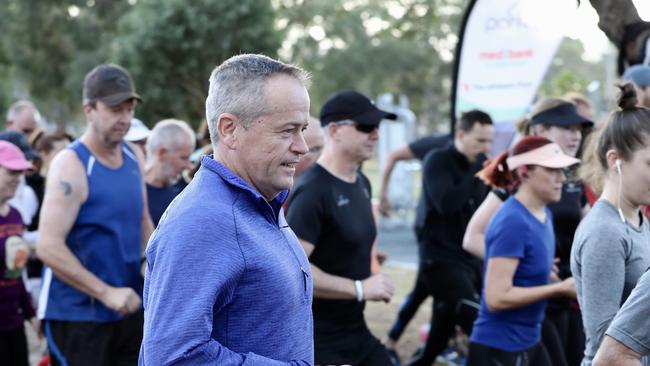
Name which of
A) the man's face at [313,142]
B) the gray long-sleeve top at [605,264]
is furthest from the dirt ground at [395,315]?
the gray long-sleeve top at [605,264]

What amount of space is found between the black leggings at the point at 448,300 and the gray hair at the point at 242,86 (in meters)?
4.04

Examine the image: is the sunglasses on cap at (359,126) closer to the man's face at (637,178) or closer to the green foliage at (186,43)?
the man's face at (637,178)

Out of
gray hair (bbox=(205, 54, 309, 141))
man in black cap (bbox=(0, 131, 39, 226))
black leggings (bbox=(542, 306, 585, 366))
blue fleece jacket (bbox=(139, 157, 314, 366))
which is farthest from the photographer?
man in black cap (bbox=(0, 131, 39, 226))

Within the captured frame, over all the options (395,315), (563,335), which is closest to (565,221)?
(563,335)

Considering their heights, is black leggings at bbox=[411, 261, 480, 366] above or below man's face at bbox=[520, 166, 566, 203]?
below

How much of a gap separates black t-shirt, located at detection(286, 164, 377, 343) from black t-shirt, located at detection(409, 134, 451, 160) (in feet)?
10.5

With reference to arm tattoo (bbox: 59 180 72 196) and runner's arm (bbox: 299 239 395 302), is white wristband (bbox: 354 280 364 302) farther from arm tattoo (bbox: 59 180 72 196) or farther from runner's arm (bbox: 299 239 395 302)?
arm tattoo (bbox: 59 180 72 196)

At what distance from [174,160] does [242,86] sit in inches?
139

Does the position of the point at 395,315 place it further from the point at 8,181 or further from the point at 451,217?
the point at 8,181

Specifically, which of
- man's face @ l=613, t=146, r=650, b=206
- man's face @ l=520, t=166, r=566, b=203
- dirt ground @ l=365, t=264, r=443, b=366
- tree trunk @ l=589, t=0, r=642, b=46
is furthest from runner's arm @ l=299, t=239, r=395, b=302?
dirt ground @ l=365, t=264, r=443, b=366

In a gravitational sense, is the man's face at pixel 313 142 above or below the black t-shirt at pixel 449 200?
above

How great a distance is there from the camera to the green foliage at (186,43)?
15.8 meters

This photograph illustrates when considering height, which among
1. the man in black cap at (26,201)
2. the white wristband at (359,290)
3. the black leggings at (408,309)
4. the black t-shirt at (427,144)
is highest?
the black t-shirt at (427,144)

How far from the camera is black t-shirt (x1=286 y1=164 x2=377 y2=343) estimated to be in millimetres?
4230
